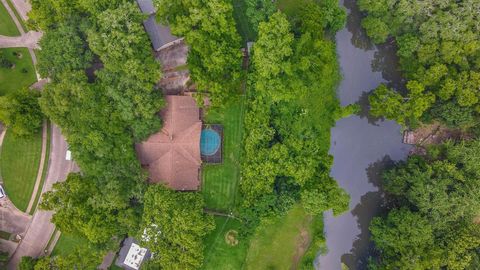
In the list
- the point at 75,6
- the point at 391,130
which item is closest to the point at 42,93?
the point at 75,6

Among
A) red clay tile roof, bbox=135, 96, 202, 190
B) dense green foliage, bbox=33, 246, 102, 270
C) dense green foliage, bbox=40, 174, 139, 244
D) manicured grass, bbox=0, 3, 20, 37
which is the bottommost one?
dense green foliage, bbox=33, 246, 102, 270

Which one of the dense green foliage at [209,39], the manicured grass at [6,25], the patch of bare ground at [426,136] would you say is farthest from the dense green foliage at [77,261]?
the patch of bare ground at [426,136]

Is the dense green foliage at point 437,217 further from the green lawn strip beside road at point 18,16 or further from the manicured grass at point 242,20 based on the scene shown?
the green lawn strip beside road at point 18,16

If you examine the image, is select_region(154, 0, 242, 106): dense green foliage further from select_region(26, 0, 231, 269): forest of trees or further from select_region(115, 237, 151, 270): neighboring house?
select_region(115, 237, 151, 270): neighboring house

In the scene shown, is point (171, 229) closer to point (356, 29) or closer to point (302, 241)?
point (302, 241)

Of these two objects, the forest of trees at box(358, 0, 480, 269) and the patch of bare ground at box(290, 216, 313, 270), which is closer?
the forest of trees at box(358, 0, 480, 269)

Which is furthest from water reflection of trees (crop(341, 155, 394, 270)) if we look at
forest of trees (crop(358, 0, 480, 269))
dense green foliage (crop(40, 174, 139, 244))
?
dense green foliage (crop(40, 174, 139, 244))
